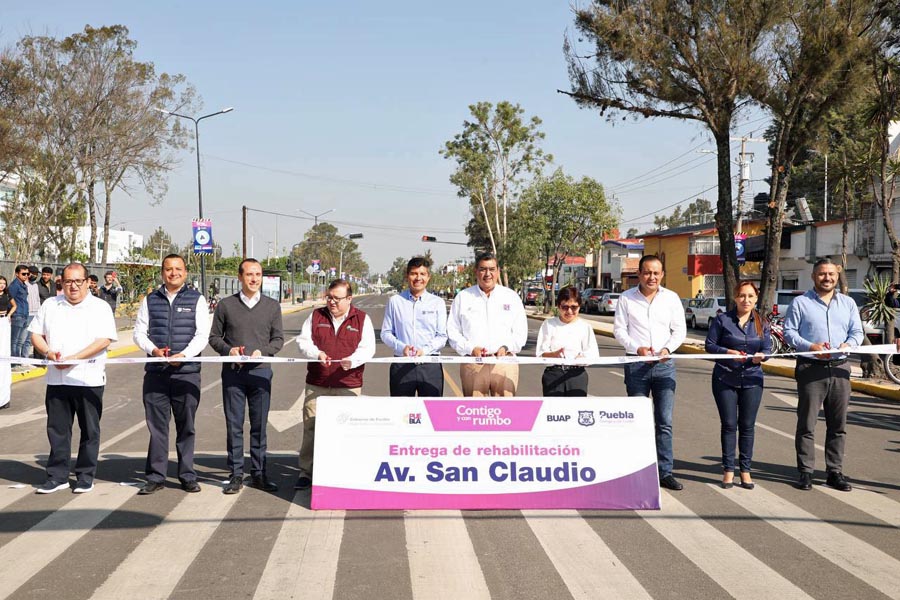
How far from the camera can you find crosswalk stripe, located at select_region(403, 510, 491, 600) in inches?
173

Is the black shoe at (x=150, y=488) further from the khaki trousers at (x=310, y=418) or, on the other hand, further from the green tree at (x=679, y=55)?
the green tree at (x=679, y=55)

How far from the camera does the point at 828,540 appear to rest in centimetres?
538

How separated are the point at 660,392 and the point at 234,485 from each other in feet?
11.7

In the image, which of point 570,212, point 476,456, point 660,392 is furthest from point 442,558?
point 570,212

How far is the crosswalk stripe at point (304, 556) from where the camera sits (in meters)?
4.41

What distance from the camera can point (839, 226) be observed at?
37594 mm

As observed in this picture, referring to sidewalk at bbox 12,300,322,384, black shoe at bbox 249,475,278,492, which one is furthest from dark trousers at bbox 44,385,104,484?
sidewalk at bbox 12,300,322,384

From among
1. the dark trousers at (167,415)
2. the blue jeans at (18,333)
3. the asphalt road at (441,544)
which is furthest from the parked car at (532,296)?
the dark trousers at (167,415)

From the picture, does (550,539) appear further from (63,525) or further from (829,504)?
(63,525)

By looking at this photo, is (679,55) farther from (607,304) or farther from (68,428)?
(607,304)

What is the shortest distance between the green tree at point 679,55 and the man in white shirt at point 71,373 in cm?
1547

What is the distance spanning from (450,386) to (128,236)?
498ft

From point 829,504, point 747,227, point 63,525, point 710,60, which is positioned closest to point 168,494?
point 63,525

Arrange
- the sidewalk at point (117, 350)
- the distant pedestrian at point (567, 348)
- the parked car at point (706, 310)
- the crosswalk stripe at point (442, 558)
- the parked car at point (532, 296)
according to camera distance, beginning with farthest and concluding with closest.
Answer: the parked car at point (532, 296) < the parked car at point (706, 310) < the sidewalk at point (117, 350) < the distant pedestrian at point (567, 348) < the crosswalk stripe at point (442, 558)
